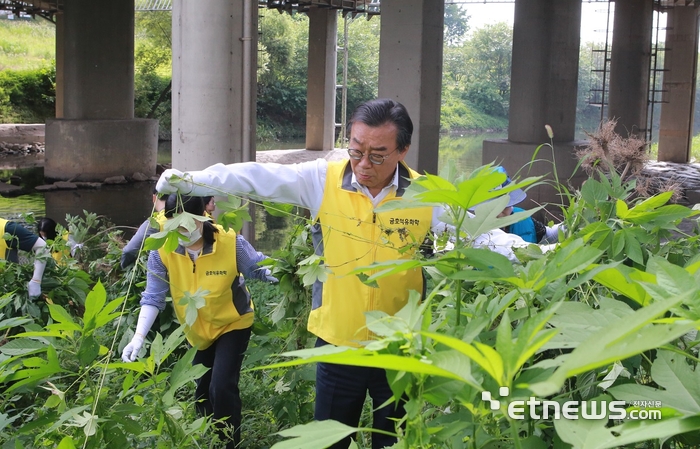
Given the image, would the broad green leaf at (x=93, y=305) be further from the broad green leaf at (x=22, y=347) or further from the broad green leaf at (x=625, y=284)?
the broad green leaf at (x=625, y=284)

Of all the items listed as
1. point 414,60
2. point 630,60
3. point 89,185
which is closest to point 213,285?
point 414,60

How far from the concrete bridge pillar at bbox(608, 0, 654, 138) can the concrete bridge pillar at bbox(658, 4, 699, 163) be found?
8027 millimetres

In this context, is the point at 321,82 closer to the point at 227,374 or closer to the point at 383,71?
the point at 383,71

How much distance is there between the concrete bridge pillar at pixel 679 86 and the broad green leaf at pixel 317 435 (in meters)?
35.0

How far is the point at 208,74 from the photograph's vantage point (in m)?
10.2

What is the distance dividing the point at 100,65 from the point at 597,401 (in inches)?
946

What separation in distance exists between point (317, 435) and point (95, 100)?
24175 mm

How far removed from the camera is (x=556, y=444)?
3.93ft

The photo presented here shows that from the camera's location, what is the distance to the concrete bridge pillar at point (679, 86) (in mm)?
33812

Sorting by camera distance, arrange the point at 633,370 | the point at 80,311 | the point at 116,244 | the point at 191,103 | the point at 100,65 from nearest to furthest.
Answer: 1. the point at 633,370
2. the point at 80,311
3. the point at 116,244
4. the point at 191,103
5. the point at 100,65

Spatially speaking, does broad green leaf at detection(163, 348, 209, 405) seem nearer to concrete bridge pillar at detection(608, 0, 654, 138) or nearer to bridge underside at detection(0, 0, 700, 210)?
bridge underside at detection(0, 0, 700, 210)

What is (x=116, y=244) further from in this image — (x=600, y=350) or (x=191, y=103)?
(x=600, y=350)

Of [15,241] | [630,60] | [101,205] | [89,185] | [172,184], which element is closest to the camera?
[172,184]

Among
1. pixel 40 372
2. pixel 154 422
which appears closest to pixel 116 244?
pixel 154 422
